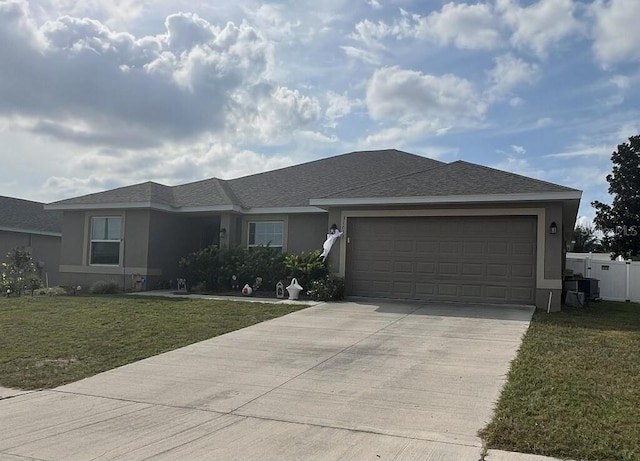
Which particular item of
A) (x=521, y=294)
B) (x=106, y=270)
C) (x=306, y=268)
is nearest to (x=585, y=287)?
(x=521, y=294)

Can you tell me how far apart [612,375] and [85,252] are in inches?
657

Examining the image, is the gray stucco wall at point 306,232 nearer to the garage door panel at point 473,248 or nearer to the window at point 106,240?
the garage door panel at point 473,248

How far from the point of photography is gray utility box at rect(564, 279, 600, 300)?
14.9 m

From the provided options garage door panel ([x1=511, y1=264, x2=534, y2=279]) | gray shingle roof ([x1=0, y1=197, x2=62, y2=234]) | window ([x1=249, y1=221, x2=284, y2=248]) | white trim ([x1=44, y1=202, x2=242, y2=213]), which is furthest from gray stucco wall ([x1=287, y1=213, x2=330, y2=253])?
gray shingle roof ([x1=0, y1=197, x2=62, y2=234])

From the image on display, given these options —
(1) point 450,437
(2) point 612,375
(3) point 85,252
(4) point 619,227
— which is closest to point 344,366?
(1) point 450,437

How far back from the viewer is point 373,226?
15.0 metres

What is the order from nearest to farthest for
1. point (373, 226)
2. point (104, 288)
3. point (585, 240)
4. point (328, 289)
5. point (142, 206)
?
point (328, 289) → point (373, 226) → point (104, 288) → point (142, 206) → point (585, 240)

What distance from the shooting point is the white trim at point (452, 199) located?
12.5m

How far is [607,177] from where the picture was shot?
24.1m

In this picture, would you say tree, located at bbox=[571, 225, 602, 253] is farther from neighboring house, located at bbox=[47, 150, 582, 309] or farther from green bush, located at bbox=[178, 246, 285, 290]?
green bush, located at bbox=[178, 246, 285, 290]

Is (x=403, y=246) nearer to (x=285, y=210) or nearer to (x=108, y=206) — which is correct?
(x=285, y=210)

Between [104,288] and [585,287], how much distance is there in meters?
14.4

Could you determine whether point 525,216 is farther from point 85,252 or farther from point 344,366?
point 85,252

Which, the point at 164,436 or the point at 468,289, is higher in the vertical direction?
the point at 468,289
